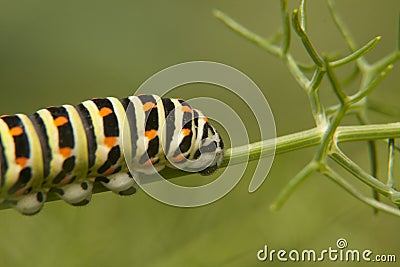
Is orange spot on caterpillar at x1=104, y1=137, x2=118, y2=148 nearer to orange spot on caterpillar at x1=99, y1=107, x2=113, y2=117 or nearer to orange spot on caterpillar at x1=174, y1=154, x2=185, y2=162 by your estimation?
orange spot on caterpillar at x1=99, y1=107, x2=113, y2=117

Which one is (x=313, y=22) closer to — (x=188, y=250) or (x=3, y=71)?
(x=3, y=71)

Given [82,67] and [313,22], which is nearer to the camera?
[82,67]

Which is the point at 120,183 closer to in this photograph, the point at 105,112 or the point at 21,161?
the point at 105,112

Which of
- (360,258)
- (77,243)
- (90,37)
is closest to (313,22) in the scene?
(90,37)

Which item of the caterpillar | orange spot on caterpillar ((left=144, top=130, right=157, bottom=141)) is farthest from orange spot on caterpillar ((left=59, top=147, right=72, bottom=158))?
orange spot on caterpillar ((left=144, top=130, right=157, bottom=141))

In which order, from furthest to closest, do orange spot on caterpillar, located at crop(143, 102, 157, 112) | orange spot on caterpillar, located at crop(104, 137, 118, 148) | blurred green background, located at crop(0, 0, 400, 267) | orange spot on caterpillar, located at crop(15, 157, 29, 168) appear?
blurred green background, located at crop(0, 0, 400, 267), orange spot on caterpillar, located at crop(143, 102, 157, 112), orange spot on caterpillar, located at crop(104, 137, 118, 148), orange spot on caterpillar, located at crop(15, 157, 29, 168)

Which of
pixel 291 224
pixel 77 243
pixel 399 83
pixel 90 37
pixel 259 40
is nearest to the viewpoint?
pixel 259 40
